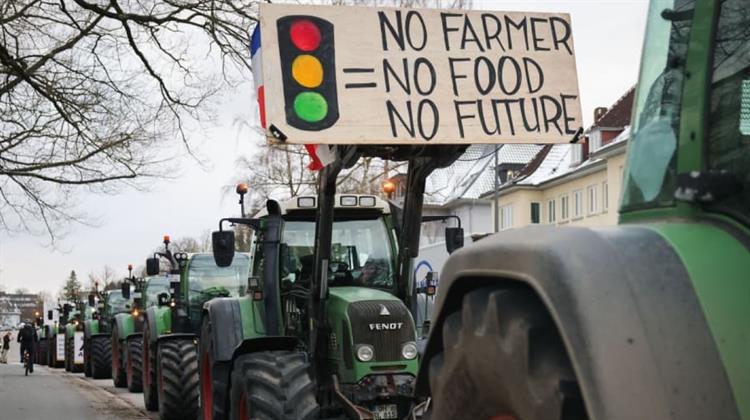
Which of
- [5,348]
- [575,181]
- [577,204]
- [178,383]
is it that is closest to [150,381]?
[178,383]

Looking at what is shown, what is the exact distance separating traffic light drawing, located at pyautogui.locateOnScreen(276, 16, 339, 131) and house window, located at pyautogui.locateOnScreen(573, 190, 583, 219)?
51.9 meters

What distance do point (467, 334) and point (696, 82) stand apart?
2.99ft

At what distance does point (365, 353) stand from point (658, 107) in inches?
229

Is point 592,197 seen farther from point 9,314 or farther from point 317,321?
point 9,314

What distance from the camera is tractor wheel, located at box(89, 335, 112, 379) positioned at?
29.1 m

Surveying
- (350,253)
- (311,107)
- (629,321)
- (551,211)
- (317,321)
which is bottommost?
(317,321)

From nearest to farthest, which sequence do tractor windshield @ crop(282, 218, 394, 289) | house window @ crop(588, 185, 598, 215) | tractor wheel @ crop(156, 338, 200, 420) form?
tractor windshield @ crop(282, 218, 394, 289) → tractor wheel @ crop(156, 338, 200, 420) → house window @ crop(588, 185, 598, 215)

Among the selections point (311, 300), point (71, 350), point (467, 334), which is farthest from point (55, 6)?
point (71, 350)

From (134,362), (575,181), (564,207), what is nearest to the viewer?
(134,362)

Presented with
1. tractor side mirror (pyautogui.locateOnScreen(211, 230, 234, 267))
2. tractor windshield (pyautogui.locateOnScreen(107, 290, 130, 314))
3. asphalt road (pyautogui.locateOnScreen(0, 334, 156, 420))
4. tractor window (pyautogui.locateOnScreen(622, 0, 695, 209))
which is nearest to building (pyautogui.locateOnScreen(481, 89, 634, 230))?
tractor windshield (pyautogui.locateOnScreen(107, 290, 130, 314))

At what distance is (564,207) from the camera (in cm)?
6000

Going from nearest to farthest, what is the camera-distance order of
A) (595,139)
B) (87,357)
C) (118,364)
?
(118,364), (87,357), (595,139)

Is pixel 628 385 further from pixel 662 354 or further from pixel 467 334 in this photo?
pixel 467 334

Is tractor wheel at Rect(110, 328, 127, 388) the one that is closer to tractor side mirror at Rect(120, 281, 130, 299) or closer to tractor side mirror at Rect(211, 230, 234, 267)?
tractor side mirror at Rect(120, 281, 130, 299)
